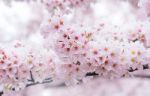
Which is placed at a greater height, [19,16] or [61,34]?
[19,16]

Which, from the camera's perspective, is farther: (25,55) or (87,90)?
(87,90)

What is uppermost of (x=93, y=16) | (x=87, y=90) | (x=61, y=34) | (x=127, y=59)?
(x=93, y=16)

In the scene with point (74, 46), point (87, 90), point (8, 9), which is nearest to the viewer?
point (74, 46)

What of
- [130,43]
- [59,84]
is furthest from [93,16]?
[130,43]

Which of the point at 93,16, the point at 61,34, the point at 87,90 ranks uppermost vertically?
the point at 93,16

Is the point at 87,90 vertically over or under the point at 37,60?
under

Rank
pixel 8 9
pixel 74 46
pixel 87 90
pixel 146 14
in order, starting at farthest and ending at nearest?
pixel 8 9 → pixel 87 90 → pixel 146 14 → pixel 74 46

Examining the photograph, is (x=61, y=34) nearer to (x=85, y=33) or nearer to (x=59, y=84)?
(x=85, y=33)

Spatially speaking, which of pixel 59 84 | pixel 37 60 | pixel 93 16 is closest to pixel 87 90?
pixel 59 84

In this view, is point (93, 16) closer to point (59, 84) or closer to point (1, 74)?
point (59, 84)
